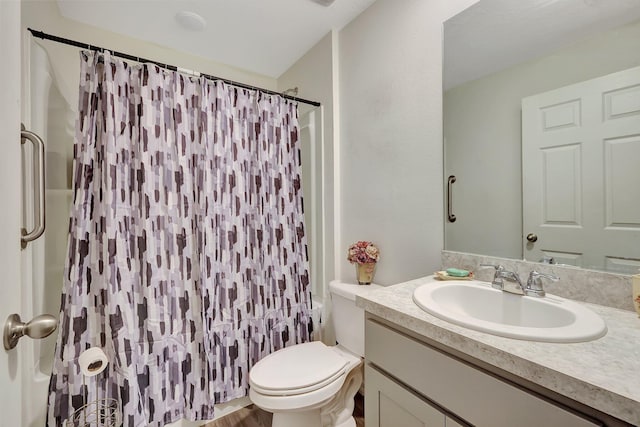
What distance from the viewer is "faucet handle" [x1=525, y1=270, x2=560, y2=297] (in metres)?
0.88

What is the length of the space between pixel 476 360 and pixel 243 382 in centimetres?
145

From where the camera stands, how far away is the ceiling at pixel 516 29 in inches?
34.1

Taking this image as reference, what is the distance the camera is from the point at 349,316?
154 cm

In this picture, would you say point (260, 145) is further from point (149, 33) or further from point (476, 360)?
point (476, 360)

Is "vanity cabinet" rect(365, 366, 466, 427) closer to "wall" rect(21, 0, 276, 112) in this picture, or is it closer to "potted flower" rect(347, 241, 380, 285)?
"potted flower" rect(347, 241, 380, 285)

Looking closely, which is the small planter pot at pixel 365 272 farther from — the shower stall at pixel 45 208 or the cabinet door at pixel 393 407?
the shower stall at pixel 45 208

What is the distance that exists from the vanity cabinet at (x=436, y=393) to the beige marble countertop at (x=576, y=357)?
45mm

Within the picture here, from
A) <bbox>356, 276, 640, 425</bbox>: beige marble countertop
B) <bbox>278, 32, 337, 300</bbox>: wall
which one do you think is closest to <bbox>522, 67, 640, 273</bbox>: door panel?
<bbox>356, 276, 640, 425</bbox>: beige marble countertop

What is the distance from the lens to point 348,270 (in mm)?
1804

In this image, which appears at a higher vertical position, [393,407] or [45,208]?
[45,208]

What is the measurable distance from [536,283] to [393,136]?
3.14ft

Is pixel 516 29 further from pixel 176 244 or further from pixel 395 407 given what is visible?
pixel 176 244

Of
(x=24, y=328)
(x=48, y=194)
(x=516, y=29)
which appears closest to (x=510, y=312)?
(x=516, y=29)

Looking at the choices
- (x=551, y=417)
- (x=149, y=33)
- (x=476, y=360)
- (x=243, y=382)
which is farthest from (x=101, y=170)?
(x=551, y=417)
